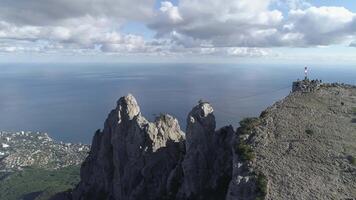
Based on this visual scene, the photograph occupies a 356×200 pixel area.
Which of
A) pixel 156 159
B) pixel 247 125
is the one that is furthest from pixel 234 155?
pixel 156 159

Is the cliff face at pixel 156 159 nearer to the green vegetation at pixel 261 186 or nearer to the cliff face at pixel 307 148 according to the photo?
the cliff face at pixel 307 148

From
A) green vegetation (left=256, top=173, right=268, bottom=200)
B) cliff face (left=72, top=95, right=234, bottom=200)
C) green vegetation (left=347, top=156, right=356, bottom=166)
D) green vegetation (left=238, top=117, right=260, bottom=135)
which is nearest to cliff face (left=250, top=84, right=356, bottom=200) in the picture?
green vegetation (left=347, top=156, right=356, bottom=166)

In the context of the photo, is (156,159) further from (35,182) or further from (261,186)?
(35,182)

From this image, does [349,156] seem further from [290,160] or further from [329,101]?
[329,101]

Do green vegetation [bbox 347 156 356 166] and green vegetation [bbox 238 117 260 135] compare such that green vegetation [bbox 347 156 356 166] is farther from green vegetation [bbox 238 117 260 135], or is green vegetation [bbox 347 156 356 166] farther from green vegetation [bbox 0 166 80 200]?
green vegetation [bbox 0 166 80 200]

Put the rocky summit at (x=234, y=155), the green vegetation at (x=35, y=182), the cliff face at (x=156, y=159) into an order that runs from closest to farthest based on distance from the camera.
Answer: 1. the rocky summit at (x=234, y=155)
2. the cliff face at (x=156, y=159)
3. the green vegetation at (x=35, y=182)

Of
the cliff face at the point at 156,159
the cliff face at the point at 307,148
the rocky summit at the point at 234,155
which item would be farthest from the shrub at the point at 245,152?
the cliff face at the point at 156,159
